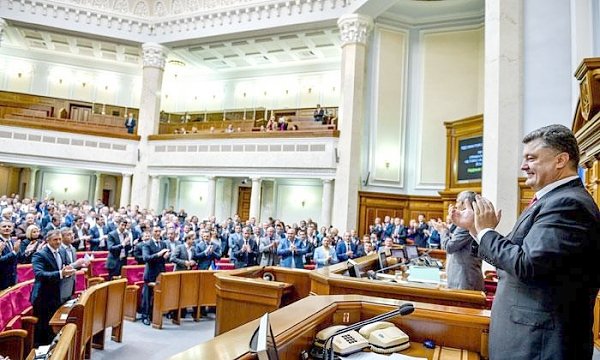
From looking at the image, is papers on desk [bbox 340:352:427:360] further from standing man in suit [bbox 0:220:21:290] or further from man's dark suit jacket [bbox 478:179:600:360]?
standing man in suit [bbox 0:220:21:290]

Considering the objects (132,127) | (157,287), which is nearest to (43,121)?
(132,127)

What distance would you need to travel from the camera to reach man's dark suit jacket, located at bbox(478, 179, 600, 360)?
1402 millimetres

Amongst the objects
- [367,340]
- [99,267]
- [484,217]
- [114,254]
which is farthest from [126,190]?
[484,217]

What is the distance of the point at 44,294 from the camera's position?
4.23 m

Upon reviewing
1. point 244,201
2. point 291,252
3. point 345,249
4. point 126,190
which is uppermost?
point 126,190

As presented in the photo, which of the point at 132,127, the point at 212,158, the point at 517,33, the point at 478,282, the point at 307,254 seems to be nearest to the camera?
the point at 478,282

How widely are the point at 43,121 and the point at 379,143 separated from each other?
1123 cm

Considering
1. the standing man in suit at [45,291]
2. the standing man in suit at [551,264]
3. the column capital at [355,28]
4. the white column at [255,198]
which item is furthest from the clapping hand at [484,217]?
the white column at [255,198]

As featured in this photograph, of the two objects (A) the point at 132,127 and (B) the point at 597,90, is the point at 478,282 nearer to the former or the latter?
(B) the point at 597,90

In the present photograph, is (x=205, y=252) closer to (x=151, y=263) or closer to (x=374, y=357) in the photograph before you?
(x=151, y=263)

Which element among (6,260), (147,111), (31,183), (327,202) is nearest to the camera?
(6,260)

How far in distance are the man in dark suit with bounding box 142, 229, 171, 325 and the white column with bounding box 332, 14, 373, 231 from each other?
6235 mm

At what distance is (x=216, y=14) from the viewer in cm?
1426

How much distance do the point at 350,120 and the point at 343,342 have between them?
10412 millimetres
